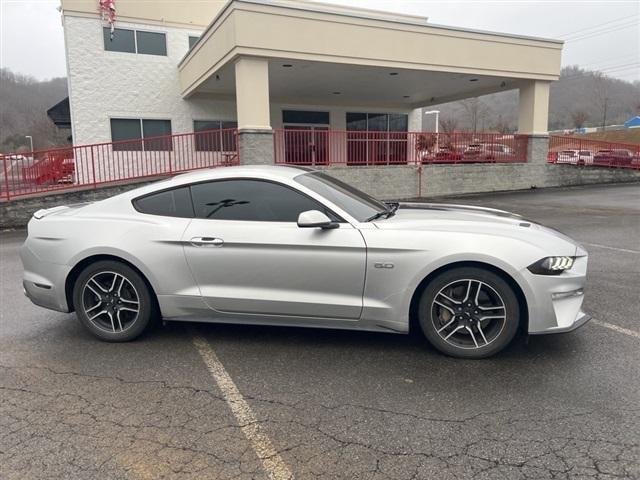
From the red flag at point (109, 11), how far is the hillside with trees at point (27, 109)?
32094mm

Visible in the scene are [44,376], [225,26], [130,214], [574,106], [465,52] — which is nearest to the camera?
[44,376]

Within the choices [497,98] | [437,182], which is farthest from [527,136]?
[497,98]

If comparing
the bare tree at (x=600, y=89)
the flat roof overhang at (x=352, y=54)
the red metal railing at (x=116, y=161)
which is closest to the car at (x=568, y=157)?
the flat roof overhang at (x=352, y=54)

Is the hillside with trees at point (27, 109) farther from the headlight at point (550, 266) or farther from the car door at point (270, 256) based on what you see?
the headlight at point (550, 266)

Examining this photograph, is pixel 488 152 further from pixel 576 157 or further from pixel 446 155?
pixel 576 157

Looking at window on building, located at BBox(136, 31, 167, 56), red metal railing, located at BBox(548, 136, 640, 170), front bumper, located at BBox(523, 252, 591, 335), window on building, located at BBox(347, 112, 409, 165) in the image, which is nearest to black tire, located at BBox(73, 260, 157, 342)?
front bumper, located at BBox(523, 252, 591, 335)

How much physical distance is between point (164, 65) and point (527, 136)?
13729mm

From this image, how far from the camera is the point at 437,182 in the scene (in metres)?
16.4

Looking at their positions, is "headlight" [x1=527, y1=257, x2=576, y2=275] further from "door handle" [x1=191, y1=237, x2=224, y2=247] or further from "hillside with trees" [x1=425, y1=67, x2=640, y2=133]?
"hillside with trees" [x1=425, y1=67, x2=640, y2=133]

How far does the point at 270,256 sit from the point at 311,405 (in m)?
1.19

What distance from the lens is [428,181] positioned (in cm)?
1627

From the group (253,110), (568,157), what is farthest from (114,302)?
(568,157)

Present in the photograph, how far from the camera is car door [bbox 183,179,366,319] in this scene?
3613 mm

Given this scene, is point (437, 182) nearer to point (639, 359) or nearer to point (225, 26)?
point (225, 26)
